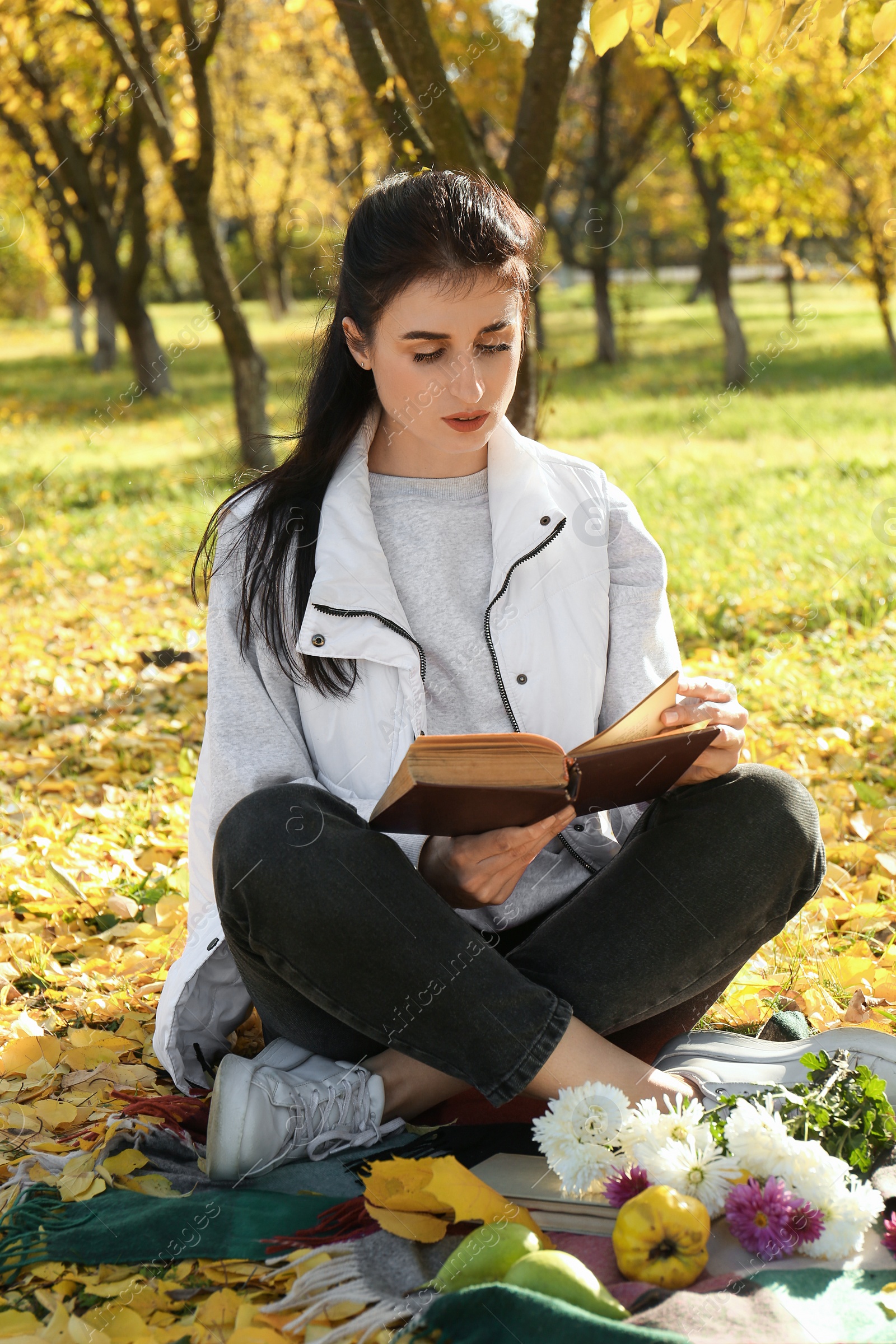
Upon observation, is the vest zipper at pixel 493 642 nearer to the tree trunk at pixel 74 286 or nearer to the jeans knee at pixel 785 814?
the jeans knee at pixel 785 814

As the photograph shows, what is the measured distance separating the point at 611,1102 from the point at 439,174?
1.62 metres

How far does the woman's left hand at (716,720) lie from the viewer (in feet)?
6.50

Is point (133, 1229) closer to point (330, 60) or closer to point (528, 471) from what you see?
point (528, 471)

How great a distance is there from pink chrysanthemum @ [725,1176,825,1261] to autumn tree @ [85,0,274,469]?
5811 millimetres

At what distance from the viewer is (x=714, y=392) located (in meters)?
13.0

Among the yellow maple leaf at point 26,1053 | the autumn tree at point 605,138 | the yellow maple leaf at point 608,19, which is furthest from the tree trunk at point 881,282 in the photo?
the yellow maple leaf at point 26,1053

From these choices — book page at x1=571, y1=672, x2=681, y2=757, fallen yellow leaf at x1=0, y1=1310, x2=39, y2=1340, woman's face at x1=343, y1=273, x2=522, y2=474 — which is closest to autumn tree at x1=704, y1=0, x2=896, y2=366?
woman's face at x1=343, y1=273, x2=522, y2=474

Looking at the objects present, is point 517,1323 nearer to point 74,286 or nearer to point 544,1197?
point 544,1197

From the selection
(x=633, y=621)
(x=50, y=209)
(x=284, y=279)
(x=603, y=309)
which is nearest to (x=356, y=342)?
(x=633, y=621)

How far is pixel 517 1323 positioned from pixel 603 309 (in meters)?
15.7

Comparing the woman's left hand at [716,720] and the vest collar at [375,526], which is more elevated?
the vest collar at [375,526]

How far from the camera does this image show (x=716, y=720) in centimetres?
200

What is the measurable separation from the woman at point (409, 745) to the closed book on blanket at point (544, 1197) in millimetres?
144

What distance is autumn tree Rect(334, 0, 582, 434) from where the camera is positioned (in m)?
4.07
